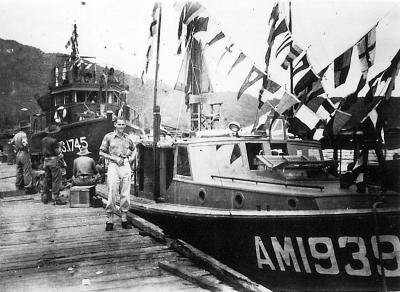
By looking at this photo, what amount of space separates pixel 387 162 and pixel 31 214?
5974 mm

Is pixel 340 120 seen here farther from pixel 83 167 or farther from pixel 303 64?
pixel 83 167

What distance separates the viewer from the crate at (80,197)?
7.36 m

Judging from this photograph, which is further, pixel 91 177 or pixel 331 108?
pixel 91 177

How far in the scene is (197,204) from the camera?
595 centimetres

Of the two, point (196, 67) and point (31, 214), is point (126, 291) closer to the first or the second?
point (31, 214)

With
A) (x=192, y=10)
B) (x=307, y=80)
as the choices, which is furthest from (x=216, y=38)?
(x=307, y=80)

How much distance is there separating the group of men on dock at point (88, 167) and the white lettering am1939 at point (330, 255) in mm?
2308

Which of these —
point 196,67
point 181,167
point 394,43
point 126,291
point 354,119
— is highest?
point 196,67

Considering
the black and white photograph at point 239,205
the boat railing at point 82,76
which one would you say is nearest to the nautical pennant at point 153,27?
the black and white photograph at point 239,205

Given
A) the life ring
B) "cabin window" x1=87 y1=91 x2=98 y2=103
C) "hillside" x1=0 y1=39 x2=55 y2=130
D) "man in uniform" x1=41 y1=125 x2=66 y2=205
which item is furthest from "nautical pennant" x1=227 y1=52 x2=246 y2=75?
"hillside" x1=0 y1=39 x2=55 y2=130

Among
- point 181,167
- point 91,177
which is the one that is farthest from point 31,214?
point 181,167

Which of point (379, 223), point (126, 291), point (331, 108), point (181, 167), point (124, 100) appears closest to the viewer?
point (126, 291)

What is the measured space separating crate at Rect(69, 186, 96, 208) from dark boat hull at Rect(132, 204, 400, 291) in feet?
10.8

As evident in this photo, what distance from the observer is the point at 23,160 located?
9422mm
